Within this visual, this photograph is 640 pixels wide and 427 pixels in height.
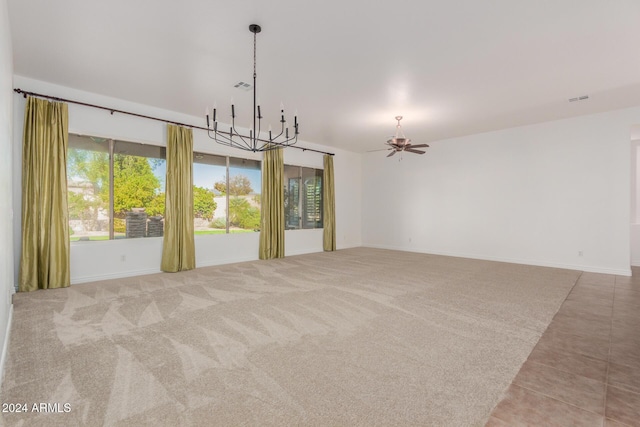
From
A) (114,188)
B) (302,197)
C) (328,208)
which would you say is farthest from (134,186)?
(328,208)

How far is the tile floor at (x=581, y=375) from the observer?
1702 mm

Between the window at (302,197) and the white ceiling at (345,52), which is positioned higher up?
the white ceiling at (345,52)

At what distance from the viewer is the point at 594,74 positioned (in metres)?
3.93

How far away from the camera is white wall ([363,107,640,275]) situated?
5.49m

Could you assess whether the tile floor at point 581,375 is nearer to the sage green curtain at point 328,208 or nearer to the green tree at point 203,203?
the sage green curtain at point 328,208

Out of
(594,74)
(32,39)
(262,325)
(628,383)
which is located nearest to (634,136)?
(594,74)

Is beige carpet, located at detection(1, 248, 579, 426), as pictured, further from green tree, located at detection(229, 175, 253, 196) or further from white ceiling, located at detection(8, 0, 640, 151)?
white ceiling, located at detection(8, 0, 640, 151)

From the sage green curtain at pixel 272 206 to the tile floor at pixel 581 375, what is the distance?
5242 mm

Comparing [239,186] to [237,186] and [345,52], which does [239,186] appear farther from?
[345,52]

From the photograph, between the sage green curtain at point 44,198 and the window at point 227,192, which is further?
the window at point 227,192

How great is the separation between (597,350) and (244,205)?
6073 mm

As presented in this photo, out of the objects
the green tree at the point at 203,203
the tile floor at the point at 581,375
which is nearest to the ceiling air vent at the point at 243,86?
the green tree at the point at 203,203

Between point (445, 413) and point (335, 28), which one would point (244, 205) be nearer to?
point (335, 28)

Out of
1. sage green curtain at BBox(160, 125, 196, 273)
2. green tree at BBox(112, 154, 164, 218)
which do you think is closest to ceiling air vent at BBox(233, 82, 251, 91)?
sage green curtain at BBox(160, 125, 196, 273)
